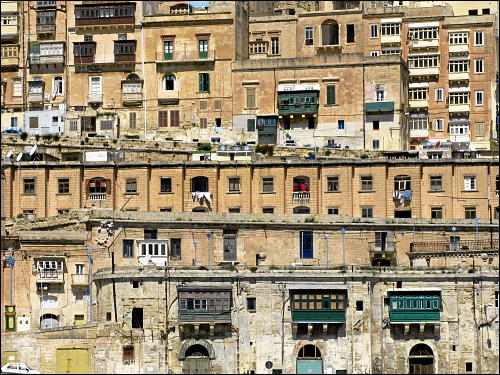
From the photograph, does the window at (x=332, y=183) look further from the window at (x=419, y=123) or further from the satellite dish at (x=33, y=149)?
the satellite dish at (x=33, y=149)

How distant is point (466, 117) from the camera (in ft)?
383

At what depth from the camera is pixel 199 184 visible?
9688cm

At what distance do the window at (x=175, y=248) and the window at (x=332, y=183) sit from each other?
13.2 meters

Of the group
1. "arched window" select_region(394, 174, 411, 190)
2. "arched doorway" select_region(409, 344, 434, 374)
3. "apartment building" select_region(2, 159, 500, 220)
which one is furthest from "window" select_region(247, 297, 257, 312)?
"arched window" select_region(394, 174, 411, 190)

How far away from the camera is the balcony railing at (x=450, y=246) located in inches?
3442

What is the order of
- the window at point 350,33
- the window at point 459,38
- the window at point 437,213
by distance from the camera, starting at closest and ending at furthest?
the window at point 437,213 → the window at point 350,33 → the window at point 459,38

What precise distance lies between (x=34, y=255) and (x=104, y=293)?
24.1 feet

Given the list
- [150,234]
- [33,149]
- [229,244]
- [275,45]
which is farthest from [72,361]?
[275,45]

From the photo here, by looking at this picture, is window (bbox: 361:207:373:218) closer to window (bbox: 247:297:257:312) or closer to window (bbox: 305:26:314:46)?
window (bbox: 247:297:257:312)

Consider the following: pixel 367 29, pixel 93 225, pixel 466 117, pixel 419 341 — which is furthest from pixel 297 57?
pixel 419 341

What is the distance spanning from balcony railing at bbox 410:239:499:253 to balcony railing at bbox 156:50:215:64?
90.3 ft

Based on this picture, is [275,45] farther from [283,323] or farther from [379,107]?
[283,323]

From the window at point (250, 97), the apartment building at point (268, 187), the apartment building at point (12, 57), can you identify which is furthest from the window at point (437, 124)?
the apartment building at point (12, 57)

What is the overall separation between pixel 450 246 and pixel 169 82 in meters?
30.7
